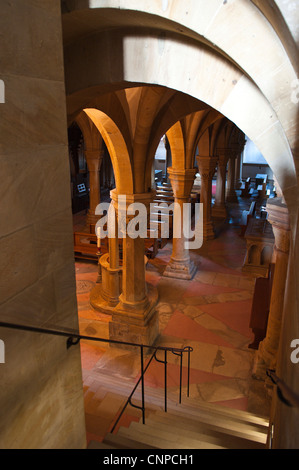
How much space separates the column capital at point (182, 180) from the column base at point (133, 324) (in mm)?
3241

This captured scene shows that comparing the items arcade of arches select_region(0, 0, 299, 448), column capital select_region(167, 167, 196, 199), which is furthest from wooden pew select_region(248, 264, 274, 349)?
column capital select_region(167, 167, 196, 199)

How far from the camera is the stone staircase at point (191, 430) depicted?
297 centimetres

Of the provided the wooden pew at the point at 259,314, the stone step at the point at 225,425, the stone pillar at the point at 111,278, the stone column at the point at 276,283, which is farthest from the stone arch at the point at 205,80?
the stone pillar at the point at 111,278

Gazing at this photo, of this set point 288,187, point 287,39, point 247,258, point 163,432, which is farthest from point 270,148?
point 247,258

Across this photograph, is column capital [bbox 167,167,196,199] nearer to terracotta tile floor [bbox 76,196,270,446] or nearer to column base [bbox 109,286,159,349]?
terracotta tile floor [bbox 76,196,270,446]

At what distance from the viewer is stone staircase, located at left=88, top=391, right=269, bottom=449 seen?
2975 mm

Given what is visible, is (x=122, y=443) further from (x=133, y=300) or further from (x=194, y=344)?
(x=194, y=344)

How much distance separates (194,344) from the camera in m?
6.36

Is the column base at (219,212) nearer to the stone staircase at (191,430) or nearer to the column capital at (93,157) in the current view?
the column capital at (93,157)

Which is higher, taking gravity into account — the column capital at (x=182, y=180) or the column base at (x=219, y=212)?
the column capital at (x=182, y=180)

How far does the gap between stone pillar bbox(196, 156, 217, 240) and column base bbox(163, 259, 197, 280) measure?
9.04ft

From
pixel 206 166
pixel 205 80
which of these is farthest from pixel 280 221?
pixel 206 166
